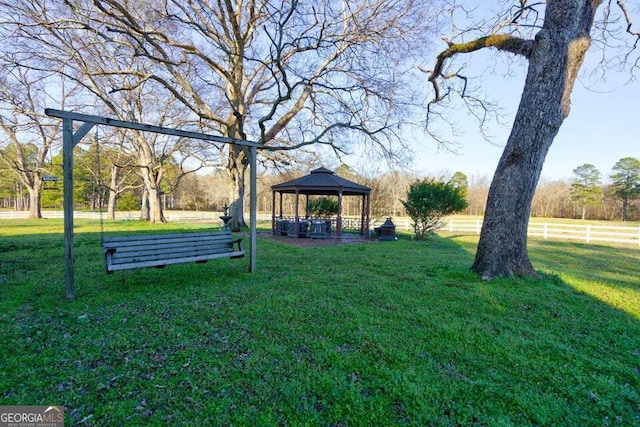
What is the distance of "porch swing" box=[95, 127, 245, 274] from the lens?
452cm

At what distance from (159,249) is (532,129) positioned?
6814 mm

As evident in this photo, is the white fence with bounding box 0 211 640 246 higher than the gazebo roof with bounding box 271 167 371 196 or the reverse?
the reverse

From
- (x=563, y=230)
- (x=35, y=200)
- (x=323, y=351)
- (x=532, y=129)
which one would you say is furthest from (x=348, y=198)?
(x=323, y=351)

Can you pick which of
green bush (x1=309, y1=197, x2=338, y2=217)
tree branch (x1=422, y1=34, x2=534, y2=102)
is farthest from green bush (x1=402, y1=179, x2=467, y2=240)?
tree branch (x1=422, y1=34, x2=534, y2=102)

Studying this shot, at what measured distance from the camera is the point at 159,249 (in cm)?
504

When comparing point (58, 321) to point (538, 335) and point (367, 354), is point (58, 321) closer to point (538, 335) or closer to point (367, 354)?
point (367, 354)

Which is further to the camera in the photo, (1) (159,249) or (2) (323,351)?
(1) (159,249)

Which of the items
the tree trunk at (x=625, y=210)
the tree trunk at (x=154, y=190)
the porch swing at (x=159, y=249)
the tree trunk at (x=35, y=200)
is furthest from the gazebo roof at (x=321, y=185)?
the tree trunk at (x=625, y=210)

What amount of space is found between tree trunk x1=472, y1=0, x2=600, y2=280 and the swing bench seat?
4.93 metres

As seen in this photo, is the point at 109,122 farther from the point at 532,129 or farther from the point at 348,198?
the point at 348,198

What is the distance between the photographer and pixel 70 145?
4.07m

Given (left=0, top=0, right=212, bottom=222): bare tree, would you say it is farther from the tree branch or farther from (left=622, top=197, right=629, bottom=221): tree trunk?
(left=622, top=197, right=629, bottom=221): tree trunk

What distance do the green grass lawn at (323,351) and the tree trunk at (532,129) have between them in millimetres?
629

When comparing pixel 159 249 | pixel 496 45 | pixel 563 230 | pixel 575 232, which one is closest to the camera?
pixel 159 249
